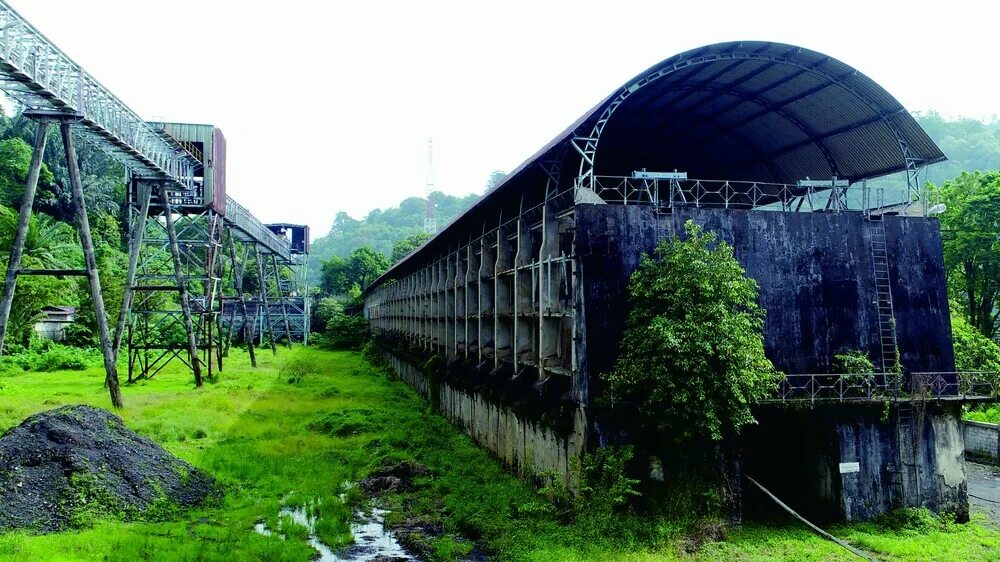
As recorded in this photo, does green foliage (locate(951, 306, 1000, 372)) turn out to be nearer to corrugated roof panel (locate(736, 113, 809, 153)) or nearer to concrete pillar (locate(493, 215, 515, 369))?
corrugated roof panel (locate(736, 113, 809, 153))

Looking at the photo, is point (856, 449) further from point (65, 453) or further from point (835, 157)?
point (65, 453)

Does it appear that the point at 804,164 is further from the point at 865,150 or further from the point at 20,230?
the point at 20,230

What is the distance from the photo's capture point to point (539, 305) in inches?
673

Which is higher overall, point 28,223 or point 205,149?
point 205,149

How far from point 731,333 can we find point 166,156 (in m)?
25.4

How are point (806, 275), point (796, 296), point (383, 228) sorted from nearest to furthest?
1. point (796, 296)
2. point (806, 275)
3. point (383, 228)

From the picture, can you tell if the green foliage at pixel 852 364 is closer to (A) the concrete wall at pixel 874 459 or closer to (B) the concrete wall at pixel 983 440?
(A) the concrete wall at pixel 874 459

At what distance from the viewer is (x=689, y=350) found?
13.3 meters

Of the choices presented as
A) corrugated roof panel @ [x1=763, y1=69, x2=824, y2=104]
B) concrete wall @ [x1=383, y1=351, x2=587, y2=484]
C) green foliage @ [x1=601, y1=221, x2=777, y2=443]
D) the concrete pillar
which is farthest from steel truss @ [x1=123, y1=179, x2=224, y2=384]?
corrugated roof panel @ [x1=763, y1=69, x2=824, y2=104]

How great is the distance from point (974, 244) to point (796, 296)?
22.9 metres

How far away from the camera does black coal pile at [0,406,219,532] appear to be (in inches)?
532

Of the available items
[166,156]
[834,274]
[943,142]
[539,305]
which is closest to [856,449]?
[834,274]

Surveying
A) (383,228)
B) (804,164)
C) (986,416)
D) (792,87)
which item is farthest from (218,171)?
(383,228)

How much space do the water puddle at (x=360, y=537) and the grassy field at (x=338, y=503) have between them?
0.85 ft
